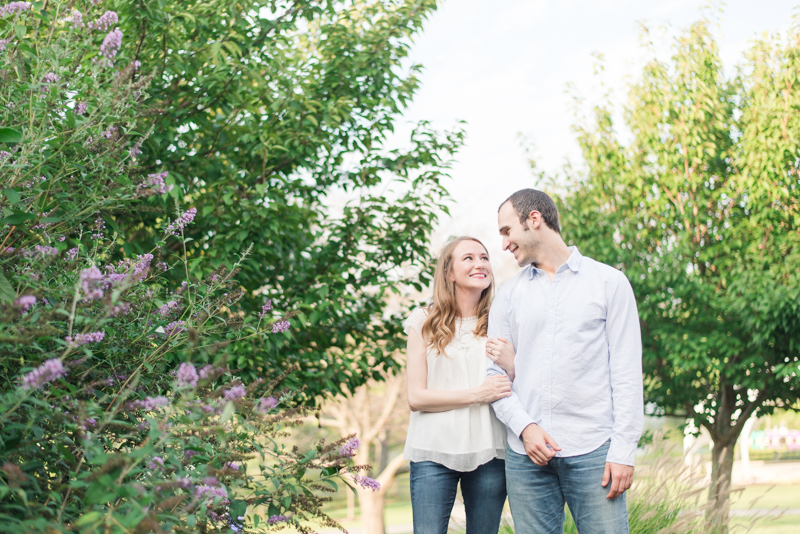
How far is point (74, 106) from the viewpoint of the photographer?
7.50ft

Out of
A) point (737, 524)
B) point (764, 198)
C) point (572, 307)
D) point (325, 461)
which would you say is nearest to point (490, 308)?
point (572, 307)

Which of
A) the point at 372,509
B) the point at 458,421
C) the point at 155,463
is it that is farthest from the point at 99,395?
the point at 372,509

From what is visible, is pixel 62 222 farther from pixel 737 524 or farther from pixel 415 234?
pixel 737 524

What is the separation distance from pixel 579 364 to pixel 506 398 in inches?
12.2

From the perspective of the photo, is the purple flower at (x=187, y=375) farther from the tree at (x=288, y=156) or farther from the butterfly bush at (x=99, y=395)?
the tree at (x=288, y=156)

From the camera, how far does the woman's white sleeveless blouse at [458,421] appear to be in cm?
240

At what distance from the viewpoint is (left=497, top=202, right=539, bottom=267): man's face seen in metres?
2.39

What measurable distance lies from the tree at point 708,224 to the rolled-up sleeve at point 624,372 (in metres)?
3.90

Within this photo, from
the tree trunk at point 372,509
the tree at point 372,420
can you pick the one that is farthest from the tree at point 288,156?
the tree trunk at point 372,509

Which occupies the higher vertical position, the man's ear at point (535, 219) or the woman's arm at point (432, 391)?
the man's ear at point (535, 219)

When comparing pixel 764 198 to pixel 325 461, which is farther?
pixel 764 198

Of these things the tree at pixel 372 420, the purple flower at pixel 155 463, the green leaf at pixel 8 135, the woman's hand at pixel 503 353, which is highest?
the green leaf at pixel 8 135

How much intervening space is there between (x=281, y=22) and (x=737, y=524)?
4.48 metres

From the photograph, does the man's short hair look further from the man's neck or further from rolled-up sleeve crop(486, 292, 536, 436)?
rolled-up sleeve crop(486, 292, 536, 436)
